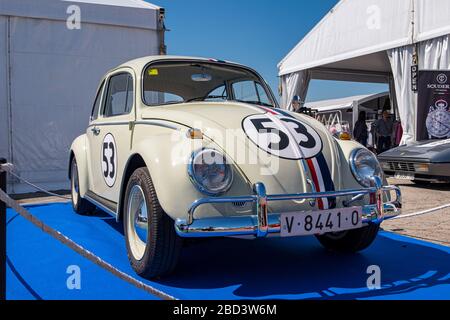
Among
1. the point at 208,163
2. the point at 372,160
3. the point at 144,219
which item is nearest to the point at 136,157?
the point at 144,219

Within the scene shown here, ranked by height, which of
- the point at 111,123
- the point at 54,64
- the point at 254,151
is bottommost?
the point at 254,151

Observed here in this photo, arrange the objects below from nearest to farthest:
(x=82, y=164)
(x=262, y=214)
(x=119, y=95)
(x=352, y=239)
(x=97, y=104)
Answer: (x=262, y=214) → (x=352, y=239) → (x=119, y=95) → (x=82, y=164) → (x=97, y=104)

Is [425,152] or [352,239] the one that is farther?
[425,152]

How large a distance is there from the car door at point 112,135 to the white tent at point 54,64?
2.93m

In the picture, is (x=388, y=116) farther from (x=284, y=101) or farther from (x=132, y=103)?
(x=132, y=103)

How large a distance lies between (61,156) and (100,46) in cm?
190

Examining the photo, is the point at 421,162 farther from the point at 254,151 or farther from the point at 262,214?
the point at 262,214

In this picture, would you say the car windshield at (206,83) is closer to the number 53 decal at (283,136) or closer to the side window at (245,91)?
the side window at (245,91)

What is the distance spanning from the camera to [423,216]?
491 centimetres

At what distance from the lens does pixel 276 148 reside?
274cm

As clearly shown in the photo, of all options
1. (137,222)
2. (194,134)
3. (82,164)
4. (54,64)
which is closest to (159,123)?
(194,134)

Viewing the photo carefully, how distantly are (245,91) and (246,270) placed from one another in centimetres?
176

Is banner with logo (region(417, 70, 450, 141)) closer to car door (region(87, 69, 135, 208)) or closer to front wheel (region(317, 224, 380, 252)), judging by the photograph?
front wheel (region(317, 224, 380, 252))

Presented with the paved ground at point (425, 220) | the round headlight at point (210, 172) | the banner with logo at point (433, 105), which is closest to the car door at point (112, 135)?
the round headlight at point (210, 172)
